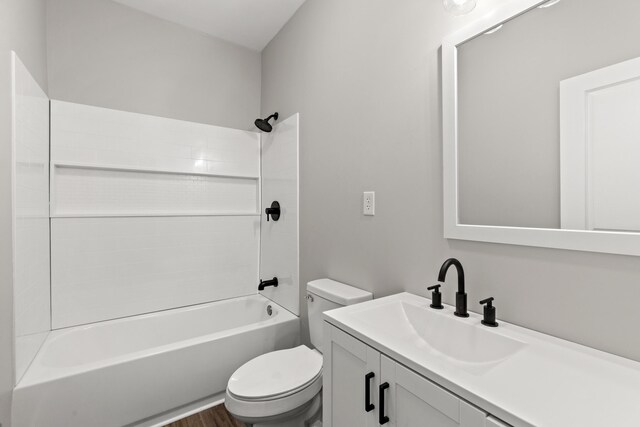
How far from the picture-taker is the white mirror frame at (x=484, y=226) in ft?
2.50

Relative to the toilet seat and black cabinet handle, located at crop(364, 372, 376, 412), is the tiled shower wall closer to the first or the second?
the toilet seat

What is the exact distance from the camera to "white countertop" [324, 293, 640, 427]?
20.9 inches

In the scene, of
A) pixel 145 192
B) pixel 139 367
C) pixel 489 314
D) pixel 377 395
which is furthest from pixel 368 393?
pixel 145 192

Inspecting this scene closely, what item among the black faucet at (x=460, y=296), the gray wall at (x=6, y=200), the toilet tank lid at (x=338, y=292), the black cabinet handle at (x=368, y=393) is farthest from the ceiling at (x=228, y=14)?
the black cabinet handle at (x=368, y=393)

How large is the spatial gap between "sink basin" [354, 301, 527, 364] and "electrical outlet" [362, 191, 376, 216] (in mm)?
491

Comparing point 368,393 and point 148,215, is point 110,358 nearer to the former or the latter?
point 148,215

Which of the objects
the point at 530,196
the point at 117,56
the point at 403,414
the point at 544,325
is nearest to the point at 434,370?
the point at 403,414

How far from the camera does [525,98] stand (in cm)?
95

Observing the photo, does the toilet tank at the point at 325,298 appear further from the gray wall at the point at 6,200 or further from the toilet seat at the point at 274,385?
the gray wall at the point at 6,200

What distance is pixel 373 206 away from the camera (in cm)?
148

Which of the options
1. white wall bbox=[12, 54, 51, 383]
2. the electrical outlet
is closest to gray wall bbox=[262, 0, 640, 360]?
the electrical outlet

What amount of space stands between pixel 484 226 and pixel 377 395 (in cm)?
66

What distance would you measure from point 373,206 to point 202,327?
176cm

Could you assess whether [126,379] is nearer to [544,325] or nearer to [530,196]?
[544,325]
